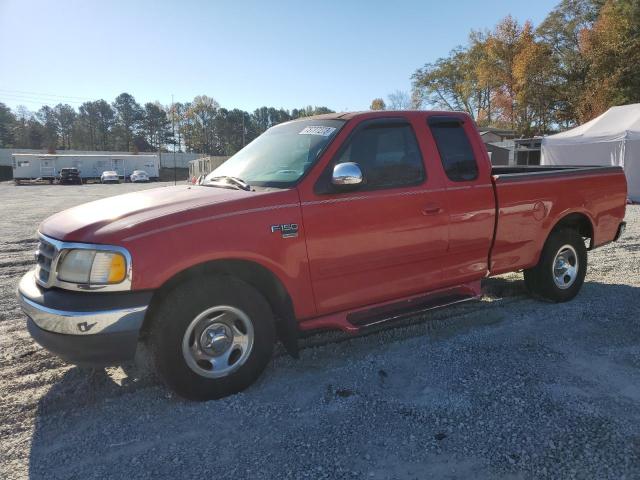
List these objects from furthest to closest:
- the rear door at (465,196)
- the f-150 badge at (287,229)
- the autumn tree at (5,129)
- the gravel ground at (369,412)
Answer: the autumn tree at (5,129) < the rear door at (465,196) < the f-150 badge at (287,229) < the gravel ground at (369,412)

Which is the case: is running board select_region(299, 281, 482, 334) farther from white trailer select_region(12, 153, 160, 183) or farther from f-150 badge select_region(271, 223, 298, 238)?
white trailer select_region(12, 153, 160, 183)

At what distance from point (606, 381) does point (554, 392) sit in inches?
19.5

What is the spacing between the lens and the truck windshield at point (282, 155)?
12.0 feet

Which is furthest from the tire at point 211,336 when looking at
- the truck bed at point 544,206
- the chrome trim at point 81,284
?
the truck bed at point 544,206

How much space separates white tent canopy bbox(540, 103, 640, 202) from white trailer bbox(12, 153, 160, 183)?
47.9 metres

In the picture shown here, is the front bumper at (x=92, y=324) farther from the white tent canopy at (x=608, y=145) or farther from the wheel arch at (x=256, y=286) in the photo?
the white tent canopy at (x=608, y=145)

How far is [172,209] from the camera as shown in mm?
3141

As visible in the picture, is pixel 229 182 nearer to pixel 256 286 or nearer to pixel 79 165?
pixel 256 286

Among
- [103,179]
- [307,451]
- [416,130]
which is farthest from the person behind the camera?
[103,179]

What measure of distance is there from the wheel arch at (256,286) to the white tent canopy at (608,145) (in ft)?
57.7

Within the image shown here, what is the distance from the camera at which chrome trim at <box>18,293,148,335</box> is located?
2793 mm

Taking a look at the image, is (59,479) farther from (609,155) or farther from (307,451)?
(609,155)

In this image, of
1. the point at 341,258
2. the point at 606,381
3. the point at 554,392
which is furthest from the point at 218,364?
the point at 606,381

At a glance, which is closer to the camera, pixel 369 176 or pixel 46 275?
pixel 46 275
